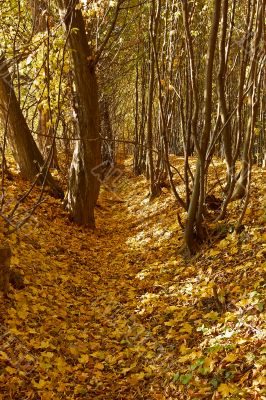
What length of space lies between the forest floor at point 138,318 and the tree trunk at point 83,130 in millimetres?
1007

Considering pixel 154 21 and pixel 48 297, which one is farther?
pixel 154 21

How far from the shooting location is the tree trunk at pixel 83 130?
23.6 feet

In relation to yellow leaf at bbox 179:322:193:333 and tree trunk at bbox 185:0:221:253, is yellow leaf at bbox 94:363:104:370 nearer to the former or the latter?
yellow leaf at bbox 179:322:193:333

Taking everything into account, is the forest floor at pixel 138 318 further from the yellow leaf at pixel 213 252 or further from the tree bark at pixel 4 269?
the tree bark at pixel 4 269

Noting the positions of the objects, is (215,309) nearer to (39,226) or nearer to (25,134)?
(39,226)

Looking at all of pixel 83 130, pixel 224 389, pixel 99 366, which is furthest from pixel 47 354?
pixel 83 130

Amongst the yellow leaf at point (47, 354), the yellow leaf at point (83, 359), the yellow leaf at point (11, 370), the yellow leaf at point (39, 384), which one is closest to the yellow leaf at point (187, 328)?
the yellow leaf at point (83, 359)

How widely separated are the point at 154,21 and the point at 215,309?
480 cm

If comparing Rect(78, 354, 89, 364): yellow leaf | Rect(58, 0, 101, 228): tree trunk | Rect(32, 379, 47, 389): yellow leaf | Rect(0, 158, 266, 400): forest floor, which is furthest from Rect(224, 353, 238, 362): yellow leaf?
Rect(58, 0, 101, 228): tree trunk

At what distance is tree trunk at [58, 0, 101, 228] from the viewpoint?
283 inches

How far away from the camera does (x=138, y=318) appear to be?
475cm

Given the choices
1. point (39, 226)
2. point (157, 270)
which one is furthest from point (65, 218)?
point (157, 270)

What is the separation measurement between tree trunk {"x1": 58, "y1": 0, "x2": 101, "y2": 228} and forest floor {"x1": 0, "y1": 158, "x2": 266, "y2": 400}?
1007 mm

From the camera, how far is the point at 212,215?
6566 millimetres
